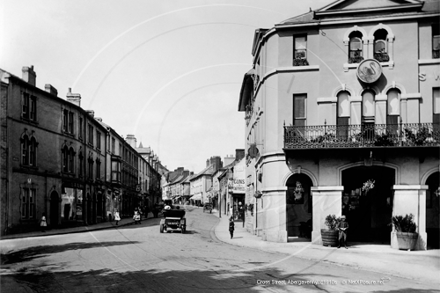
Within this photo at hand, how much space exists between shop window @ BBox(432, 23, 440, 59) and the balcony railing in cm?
377

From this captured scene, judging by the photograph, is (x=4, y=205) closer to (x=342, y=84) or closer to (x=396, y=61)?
(x=342, y=84)

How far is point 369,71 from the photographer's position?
23312mm

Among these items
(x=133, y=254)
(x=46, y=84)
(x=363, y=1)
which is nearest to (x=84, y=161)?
(x=46, y=84)

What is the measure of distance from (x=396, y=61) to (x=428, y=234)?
9370 millimetres

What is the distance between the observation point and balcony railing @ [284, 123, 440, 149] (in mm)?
21953

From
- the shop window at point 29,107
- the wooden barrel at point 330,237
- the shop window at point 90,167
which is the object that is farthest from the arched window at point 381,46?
the shop window at point 90,167

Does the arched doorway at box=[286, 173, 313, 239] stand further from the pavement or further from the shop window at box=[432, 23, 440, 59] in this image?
the shop window at box=[432, 23, 440, 59]

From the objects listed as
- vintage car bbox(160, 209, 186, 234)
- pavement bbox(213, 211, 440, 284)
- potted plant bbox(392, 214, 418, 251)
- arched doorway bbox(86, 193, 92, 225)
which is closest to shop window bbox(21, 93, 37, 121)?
vintage car bbox(160, 209, 186, 234)

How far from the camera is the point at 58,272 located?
13539mm

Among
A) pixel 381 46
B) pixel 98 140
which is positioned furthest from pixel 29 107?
pixel 381 46

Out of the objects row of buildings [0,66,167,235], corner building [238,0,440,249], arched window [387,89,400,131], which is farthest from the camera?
row of buildings [0,66,167,235]

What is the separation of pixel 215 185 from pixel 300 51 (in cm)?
6161

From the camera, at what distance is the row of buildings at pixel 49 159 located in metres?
29.2

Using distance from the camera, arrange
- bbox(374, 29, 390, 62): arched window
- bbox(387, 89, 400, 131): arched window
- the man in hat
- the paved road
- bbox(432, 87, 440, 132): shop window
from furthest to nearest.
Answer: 1. bbox(374, 29, 390, 62): arched window
2. bbox(387, 89, 400, 131): arched window
3. bbox(432, 87, 440, 132): shop window
4. the man in hat
5. the paved road
